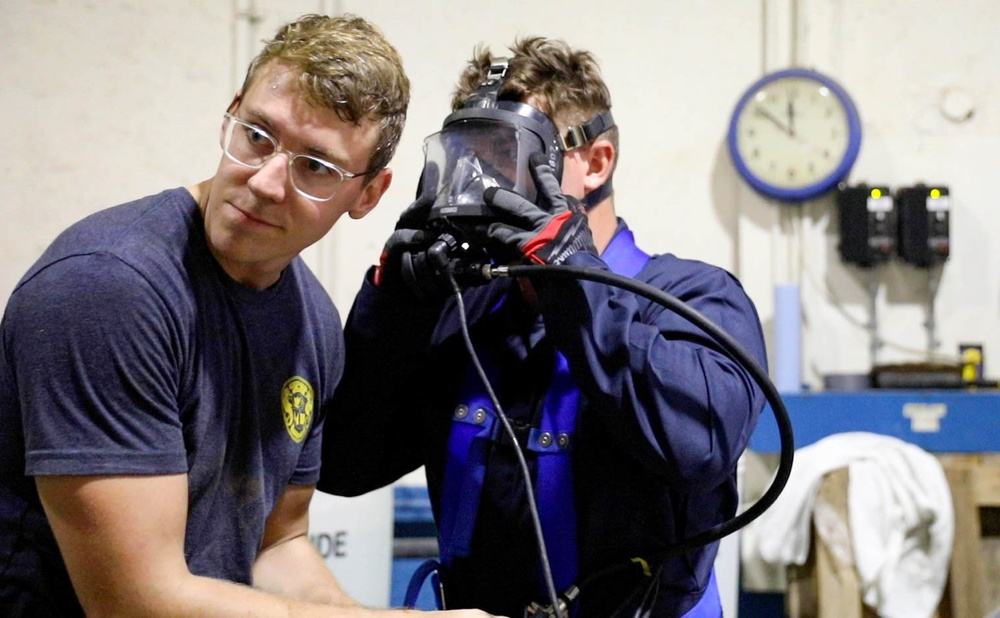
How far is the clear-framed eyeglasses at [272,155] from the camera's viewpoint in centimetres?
135

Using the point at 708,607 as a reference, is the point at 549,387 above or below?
above

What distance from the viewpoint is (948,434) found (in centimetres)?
326

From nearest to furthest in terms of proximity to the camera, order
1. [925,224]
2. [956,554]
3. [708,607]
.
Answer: [708,607] < [956,554] < [925,224]

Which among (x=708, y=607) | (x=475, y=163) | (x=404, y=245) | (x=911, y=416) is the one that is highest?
(x=475, y=163)

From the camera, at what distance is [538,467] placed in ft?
4.90

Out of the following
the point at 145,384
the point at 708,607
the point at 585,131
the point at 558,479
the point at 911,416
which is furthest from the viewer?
the point at 911,416

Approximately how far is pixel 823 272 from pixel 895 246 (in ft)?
0.84

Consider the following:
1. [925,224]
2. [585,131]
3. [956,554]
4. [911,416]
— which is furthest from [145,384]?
[925,224]

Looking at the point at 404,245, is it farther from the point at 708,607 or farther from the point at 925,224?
the point at 925,224

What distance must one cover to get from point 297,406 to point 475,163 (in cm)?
45

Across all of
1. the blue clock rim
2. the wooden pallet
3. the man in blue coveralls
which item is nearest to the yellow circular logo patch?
the man in blue coveralls

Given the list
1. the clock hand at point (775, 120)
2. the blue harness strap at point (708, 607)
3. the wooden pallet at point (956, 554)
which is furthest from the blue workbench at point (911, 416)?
the blue harness strap at point (708, 607)

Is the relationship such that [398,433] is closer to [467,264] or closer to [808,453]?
[467,264]

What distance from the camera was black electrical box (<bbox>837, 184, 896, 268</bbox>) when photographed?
350 centimetres
